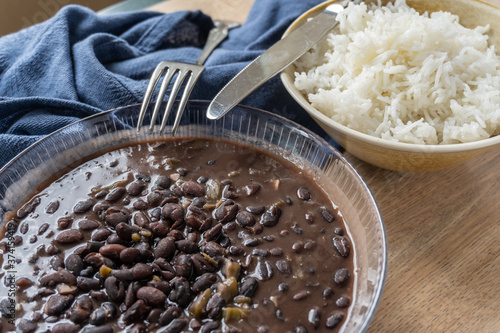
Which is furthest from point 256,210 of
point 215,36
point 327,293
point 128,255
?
point 215,36

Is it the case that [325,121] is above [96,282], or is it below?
above

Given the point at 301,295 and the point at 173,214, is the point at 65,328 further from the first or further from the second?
the point at 301,295

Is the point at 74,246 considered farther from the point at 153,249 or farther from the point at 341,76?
the point at 341,76

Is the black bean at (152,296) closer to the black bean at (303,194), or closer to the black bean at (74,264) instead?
the black bean at (74,264)

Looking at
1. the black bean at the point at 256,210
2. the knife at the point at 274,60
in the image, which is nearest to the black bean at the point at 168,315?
the black bean at the point at 256,210

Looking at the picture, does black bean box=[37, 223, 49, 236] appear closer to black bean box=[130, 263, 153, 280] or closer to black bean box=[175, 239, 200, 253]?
black bean box=[130, 263, 153, 280]

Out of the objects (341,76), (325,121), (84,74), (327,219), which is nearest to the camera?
(327,219)

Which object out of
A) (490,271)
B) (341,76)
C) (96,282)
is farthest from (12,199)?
(490,271)
